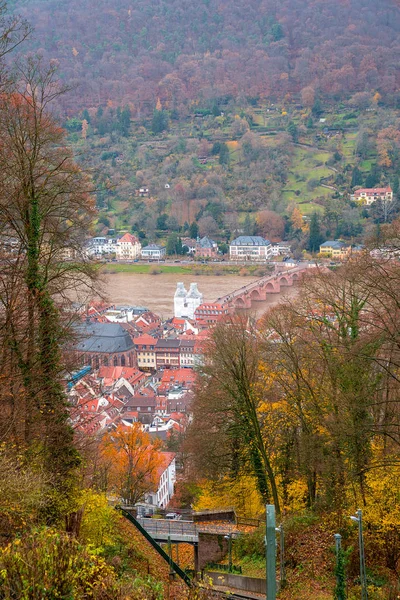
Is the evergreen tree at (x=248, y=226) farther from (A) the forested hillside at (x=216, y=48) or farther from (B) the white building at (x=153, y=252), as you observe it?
(A) the forested hillside at (x=216, y=48)

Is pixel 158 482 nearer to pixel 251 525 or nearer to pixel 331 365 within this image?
pixel 251 525

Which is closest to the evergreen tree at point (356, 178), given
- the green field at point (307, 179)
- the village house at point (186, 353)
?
the green field at point (307, 179)

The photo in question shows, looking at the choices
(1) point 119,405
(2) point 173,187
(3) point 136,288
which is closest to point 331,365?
(1) point 119,405

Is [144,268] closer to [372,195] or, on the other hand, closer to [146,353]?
[372,195]

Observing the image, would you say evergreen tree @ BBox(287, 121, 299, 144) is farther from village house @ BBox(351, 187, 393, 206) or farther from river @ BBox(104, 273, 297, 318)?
river @ BBox(104, 273, 297, 318)

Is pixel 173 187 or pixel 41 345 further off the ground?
pixel 173 187

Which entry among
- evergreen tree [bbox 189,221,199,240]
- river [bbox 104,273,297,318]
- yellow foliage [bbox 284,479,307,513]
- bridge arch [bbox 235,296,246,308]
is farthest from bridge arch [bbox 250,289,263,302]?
yellow foliage [bbox 284,479,307,513]

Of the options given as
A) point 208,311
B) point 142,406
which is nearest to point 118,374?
point 142,406
